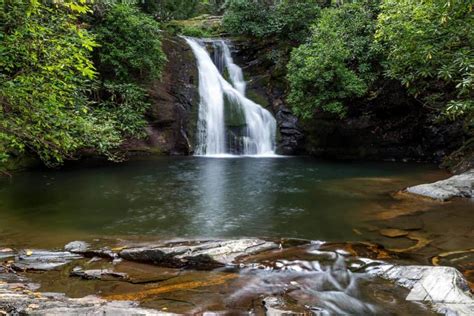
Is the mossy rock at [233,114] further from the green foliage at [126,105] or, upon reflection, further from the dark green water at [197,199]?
the green foliage at [126,105]

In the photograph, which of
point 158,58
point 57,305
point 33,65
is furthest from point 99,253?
point 158,58

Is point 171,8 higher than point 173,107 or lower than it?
higher

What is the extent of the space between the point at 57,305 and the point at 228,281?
2100 mm

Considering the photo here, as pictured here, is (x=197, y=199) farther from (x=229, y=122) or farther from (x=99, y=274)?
(x=229, y=122)

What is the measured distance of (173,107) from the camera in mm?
20703

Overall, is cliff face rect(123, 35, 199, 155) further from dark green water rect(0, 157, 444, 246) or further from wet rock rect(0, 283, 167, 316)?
wet rock rect(0, 283, 167, 316)

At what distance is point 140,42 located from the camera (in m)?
17.4

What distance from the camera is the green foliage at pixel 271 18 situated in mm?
22750

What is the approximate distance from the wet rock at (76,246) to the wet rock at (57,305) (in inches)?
68.9

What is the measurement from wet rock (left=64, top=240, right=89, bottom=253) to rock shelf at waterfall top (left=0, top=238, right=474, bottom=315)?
0.03m

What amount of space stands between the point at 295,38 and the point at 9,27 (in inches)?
796

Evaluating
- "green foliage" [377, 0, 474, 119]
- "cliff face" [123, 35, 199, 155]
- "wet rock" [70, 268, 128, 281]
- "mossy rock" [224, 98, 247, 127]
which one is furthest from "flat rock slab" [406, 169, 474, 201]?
"cliff face" [123, 35, 199, 155]

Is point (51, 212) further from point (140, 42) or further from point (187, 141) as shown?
point (187, 141)

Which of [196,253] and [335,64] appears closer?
A: [196,253]
